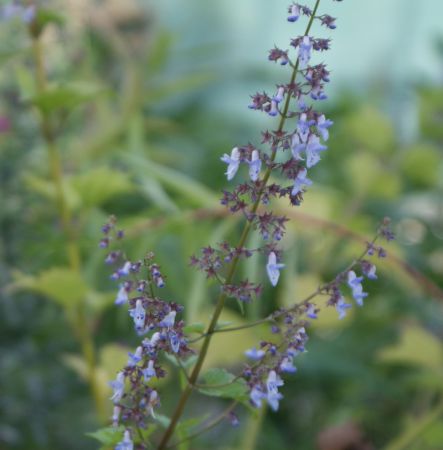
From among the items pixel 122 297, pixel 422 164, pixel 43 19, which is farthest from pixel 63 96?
pixel 422 164

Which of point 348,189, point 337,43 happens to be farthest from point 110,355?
point 337,43

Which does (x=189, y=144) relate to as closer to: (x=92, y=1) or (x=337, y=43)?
(x=92, y=1)

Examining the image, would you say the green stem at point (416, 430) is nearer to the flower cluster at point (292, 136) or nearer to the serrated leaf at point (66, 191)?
the serrated leaf at point (66, 191)

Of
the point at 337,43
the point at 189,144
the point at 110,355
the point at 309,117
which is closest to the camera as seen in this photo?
the point at 309,117

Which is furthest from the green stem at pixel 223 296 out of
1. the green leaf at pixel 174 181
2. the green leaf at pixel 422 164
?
the green leaf at pixel 422 164

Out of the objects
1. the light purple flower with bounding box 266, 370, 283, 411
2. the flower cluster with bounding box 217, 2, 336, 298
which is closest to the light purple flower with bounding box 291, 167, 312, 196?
the flower cluster with bounding box 217, 2, 336, 298

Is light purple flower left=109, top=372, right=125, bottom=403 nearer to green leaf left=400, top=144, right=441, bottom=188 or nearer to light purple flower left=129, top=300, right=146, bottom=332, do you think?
light purple flower left=129, top=300, right=146, bottom=332
